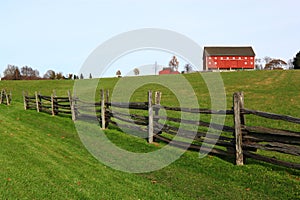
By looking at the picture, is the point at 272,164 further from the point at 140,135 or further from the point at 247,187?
the point at 140,135

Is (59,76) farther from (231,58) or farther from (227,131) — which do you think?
(227,131)

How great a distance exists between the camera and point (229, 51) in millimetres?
88000

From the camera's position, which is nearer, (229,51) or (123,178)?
(123,178)

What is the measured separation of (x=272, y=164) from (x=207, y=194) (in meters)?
2.56

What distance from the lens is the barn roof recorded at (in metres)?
86.1

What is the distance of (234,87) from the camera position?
34156 mm

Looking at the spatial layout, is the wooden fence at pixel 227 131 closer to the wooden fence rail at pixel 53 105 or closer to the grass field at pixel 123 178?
the grass field at pixel 123 178

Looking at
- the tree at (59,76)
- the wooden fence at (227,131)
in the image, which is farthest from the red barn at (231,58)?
the wooden fence at (227,131)

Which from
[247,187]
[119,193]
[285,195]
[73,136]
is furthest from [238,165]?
[73,136]

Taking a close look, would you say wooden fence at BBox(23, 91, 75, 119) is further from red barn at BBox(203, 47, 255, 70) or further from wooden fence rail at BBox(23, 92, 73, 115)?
red barn at BBox(203, 47, 255, 70)

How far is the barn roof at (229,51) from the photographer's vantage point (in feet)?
283

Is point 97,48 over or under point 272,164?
over

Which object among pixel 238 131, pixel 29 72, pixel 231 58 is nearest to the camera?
pixel 238 131

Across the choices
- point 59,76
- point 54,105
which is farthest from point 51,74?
→ point 54,105
